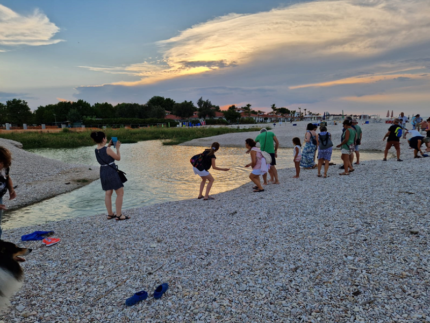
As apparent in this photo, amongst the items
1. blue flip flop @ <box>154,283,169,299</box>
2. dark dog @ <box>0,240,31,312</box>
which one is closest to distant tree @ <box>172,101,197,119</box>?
dark dog @ <box>0,240,31,312</box>

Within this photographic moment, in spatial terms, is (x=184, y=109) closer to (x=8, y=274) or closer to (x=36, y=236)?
(x=36, y=236)

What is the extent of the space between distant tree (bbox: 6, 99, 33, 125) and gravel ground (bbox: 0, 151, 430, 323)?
103 m

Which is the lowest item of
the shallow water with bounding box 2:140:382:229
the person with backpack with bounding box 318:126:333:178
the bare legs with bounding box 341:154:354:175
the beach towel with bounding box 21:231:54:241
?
the shallow water with bounding box 2:140:382:229

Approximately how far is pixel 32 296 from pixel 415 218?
7.80 meters

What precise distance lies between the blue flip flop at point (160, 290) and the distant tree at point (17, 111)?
106m

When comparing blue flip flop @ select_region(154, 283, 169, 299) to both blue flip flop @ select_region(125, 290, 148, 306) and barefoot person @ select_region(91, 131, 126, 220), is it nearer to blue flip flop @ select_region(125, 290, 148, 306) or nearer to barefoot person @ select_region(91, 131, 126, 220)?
blue flip flop @ select_region(125, 290, 148, 306)

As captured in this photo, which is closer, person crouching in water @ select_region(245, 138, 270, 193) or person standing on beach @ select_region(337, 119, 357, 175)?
person crouching in water @ select_region(245, 138, 270, 193)

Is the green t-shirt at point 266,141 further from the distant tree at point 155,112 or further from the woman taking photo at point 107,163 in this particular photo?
the distant tree at point 155,112

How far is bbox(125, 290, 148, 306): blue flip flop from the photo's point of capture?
4020mm

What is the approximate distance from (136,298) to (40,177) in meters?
14.7

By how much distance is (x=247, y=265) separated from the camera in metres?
4.86

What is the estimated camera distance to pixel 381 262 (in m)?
4.54

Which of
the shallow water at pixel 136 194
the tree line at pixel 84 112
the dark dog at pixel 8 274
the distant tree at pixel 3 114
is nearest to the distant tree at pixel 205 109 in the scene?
the tree line at pixel 84 112

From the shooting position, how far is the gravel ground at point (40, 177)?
1201cm
